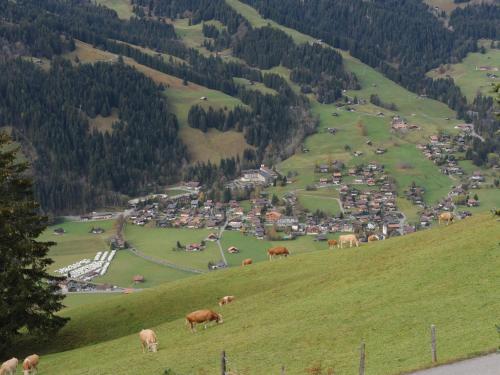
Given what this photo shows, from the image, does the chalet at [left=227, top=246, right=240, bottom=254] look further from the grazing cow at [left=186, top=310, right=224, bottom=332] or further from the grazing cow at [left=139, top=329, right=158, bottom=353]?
the grazing cow at [left=139, top=329, right=158, bottom=353]

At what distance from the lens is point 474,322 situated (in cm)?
3578

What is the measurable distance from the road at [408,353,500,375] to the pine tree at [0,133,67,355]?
30.8 m

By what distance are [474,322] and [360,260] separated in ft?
71.1

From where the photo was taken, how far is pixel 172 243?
176 m

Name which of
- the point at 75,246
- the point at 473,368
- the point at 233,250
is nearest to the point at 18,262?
the point at 473,368

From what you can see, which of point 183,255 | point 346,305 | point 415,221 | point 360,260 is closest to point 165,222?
point 183,255

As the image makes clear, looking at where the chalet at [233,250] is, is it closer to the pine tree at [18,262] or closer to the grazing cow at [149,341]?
the pine tree at [18,262]

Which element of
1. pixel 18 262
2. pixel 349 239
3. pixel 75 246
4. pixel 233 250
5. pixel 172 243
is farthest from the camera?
pixel 75 246

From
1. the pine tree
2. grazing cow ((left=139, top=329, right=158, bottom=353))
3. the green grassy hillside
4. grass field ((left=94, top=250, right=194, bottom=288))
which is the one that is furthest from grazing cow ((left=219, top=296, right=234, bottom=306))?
grass field ((left=94, top=250, right=194, bottom=288))

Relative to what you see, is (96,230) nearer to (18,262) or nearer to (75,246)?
(75,246)

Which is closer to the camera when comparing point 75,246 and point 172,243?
point 172,243

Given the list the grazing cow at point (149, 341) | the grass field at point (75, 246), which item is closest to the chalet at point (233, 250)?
the grass field at point (75, 246)

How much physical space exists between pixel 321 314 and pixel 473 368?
531 inches

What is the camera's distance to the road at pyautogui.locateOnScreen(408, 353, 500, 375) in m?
29.8
